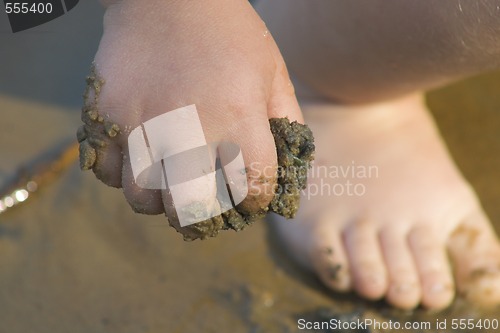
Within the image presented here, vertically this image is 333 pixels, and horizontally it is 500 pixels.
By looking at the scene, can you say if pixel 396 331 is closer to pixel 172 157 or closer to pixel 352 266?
pixel 352 266

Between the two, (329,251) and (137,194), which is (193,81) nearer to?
(137,194)

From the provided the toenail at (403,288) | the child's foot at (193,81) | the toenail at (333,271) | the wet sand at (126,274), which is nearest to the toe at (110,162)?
the child's foot at (193,81)

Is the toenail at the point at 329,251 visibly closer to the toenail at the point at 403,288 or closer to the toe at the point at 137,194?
the toenail at the point at 403,288

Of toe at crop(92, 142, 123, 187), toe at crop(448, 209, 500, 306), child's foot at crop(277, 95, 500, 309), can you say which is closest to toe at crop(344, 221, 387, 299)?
child's foot at crop(277, 95, 500, 309)

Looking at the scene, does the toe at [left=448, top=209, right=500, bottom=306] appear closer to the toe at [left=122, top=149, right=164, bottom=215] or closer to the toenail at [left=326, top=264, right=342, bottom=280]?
the toenail at [left=326, top=264, right=342, bottom=280]

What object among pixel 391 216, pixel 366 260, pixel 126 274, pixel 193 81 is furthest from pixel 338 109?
pixel 193 81
